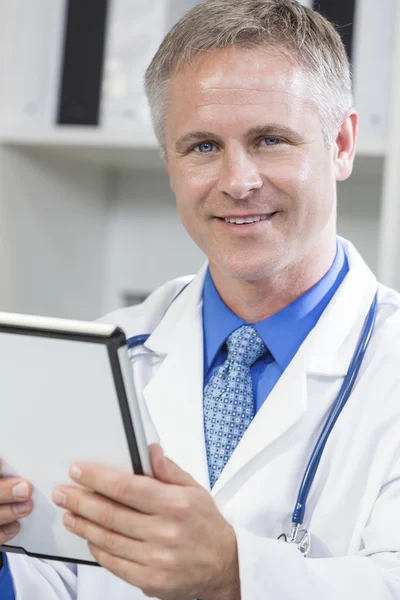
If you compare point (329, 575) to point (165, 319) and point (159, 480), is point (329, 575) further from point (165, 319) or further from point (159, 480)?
point (165, 319)

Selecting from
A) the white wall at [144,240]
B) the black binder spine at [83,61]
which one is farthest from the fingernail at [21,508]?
the white wall at [144,240]

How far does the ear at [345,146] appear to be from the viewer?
1172mm

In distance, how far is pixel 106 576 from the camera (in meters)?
1.06

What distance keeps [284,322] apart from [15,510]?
1.57ft

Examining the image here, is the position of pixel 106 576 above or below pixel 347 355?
below

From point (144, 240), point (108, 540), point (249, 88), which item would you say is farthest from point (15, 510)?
point (144, 240)

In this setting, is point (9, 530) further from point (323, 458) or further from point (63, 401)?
point (323, 458)

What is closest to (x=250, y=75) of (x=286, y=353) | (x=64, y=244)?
(x=286, y=353)

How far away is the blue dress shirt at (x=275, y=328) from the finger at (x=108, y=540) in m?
0.39

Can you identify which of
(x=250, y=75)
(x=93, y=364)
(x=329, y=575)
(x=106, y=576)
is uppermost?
(x=250, y=75)

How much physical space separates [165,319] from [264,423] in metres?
0.27

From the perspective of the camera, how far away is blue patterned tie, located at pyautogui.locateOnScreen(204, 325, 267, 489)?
3.53 ft

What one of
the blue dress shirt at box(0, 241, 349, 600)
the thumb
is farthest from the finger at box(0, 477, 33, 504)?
the blue dress shirt at box(0, 241, 349, 600)

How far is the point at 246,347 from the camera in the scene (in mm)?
1143
